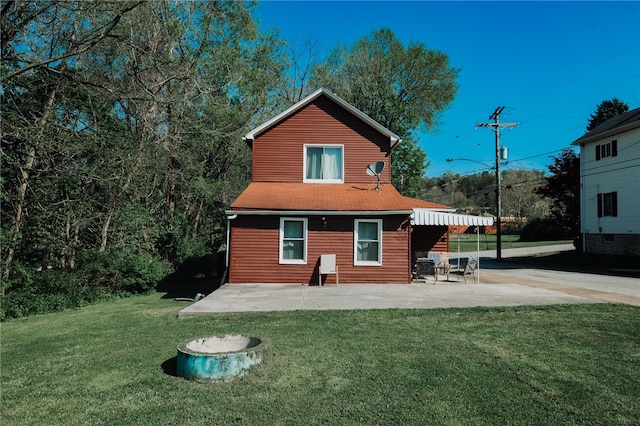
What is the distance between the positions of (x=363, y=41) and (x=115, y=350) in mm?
29062

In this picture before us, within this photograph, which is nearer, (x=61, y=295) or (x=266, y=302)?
(x=266, y=302)

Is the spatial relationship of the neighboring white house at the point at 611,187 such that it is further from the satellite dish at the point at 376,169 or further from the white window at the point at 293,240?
the white window at the point at 293,240

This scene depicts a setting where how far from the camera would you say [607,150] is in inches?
950

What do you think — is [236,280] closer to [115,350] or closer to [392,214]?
[392,214]

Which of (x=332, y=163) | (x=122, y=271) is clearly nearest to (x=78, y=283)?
(x=122, y=271)

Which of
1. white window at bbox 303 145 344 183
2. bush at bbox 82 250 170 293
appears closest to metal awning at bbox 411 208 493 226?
white window at bbox 303 145 344 183

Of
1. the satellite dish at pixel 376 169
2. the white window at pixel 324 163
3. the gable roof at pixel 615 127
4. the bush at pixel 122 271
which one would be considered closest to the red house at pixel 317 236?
the satellite dish at pixel 376 169

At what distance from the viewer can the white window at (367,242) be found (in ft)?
43.3

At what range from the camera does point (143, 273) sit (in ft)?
46.8

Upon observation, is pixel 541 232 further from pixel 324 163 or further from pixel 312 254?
pixel 312 254

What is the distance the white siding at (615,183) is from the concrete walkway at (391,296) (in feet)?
37.8

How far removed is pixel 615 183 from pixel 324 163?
61.2 feet

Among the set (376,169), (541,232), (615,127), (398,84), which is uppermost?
(398,84)

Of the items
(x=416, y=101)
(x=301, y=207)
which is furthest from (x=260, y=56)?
(x=301, y=207)
